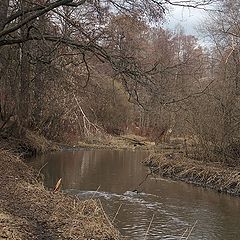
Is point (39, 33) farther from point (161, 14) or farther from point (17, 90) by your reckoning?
point (17, 90)

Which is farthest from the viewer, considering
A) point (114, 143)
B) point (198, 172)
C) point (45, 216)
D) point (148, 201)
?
point (114, 143)

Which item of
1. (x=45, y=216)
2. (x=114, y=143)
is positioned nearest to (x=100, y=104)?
(x=114, y=143)

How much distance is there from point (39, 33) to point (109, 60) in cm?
236

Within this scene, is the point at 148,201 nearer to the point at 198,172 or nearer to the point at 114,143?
the point at 198,172

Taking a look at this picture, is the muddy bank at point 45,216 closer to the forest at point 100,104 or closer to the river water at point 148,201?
the forest at point 100,104

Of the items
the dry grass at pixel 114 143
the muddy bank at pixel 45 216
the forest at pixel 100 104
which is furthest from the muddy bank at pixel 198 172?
the dry grass at pixel 114 143

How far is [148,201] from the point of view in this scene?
49.4 ft

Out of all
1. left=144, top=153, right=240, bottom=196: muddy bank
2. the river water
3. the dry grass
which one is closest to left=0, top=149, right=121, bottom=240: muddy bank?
the river water

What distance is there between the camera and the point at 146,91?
11.8 m

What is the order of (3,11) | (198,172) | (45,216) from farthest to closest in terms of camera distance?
1. (198,172)
2. (3,11)
3. (45,216)

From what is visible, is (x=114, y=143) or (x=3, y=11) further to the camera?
(x=114, y=143)

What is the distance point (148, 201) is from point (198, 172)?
6.00 meters

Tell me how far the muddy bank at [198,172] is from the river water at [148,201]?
69cm

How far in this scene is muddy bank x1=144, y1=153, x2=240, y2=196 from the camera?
18203mm
